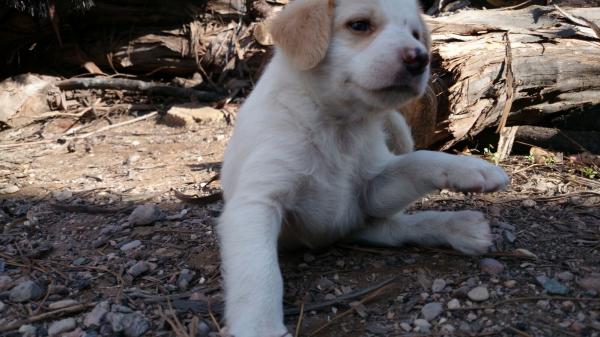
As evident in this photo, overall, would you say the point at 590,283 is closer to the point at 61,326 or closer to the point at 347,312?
the point at 347,312

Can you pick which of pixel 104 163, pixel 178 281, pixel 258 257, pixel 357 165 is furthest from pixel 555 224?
pixel 104 163

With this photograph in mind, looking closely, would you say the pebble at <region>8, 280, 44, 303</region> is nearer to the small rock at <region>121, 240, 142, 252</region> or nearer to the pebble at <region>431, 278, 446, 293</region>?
the small rock at <region>121, 240, 142, 252</region>

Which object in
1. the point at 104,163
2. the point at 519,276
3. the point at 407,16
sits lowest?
the point at 104,163

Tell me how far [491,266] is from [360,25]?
133 cm

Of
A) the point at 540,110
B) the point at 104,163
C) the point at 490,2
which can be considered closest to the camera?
the point at 540,110

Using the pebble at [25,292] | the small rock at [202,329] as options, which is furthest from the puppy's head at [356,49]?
the pebble at [25,292]

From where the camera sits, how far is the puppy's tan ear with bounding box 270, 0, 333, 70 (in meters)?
2.84

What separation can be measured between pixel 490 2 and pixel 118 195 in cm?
463

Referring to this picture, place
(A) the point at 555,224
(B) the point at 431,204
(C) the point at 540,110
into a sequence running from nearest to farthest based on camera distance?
1. (A) the point at 555,224
2. (B) the point at 431,204
3. (C) the point at 540,110

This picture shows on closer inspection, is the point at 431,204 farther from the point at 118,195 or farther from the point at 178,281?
the point at 118,195

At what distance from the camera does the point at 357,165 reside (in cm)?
307

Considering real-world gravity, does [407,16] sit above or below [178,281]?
above

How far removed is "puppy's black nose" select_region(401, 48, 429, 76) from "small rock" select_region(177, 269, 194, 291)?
1.48 m

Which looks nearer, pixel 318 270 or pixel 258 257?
pixel 258 257
